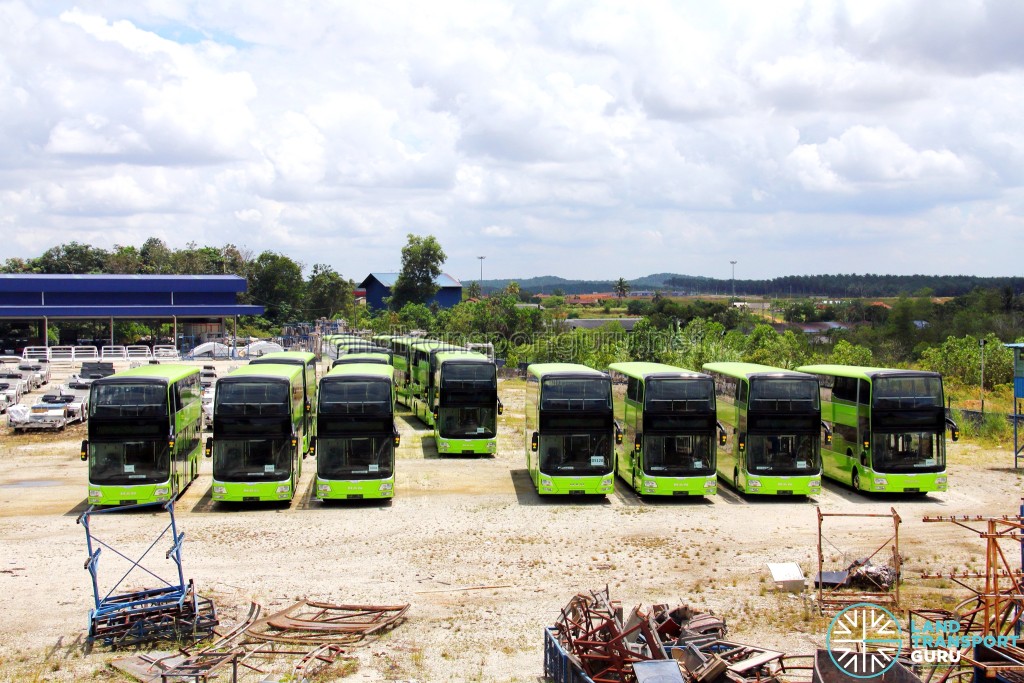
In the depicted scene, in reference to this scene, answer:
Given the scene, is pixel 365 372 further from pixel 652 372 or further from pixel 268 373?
pixel 652 372

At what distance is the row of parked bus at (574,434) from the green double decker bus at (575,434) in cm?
3

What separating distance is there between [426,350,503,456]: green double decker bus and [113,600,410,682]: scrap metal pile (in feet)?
50.1

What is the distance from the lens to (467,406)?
103 ft

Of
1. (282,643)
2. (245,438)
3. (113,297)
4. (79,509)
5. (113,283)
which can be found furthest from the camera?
(113,297)

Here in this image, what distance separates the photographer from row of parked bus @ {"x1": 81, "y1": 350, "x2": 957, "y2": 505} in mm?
22703

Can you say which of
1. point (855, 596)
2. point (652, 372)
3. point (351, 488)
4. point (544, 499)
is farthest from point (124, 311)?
point (855, 596)

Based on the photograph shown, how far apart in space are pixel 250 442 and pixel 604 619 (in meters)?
12.6

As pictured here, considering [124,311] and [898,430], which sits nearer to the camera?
[898,430]

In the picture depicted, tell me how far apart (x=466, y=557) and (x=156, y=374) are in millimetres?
10390

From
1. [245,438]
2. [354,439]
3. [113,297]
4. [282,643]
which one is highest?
[113,297]

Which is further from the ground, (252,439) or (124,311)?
(124,311)

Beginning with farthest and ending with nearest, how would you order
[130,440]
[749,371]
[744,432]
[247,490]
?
[749,371], [744,432], [247,490], [130,440]

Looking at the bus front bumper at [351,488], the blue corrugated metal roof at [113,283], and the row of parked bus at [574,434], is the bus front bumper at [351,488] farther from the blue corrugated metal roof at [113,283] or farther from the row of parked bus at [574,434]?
the blue corrugated metal roof at [113,283]

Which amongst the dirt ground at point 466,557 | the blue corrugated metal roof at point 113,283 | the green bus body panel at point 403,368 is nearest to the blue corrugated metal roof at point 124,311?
the blue corrugated metal roof at point 113,283
